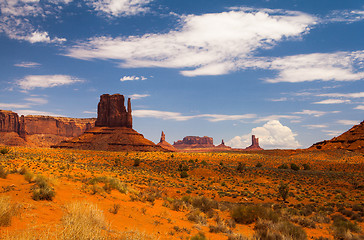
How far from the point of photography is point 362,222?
1586 centimetres

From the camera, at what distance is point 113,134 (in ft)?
363

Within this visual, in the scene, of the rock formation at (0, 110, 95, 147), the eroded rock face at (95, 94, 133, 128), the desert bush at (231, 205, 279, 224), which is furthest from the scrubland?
the rock formation at (0, 110, 95, 147)

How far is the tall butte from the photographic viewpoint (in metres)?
98.8

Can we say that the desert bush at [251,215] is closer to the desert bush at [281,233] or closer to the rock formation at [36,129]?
the desert bush at [281,233]

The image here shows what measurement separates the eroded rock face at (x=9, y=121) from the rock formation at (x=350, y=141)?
16971 centimetres

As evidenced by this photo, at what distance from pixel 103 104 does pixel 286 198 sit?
11807cm

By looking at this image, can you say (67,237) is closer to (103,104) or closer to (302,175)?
(302,175)

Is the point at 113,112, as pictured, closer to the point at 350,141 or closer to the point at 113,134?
the point at 113,134

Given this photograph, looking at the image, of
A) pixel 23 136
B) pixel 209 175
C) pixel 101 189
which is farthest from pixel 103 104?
pixel 101 189

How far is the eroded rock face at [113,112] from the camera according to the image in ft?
409

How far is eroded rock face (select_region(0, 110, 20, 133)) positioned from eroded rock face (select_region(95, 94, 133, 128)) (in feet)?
216

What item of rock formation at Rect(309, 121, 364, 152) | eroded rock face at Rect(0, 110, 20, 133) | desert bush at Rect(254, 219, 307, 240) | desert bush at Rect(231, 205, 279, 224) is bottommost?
desert bush at Rect(231, 205, 279, 224)

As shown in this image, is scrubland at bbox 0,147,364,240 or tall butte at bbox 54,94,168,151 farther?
tall butte at bbox 54,94,168,151

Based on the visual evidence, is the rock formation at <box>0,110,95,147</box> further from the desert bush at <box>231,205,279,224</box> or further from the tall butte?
the desert bush at <box>231,205,279,224</box>
